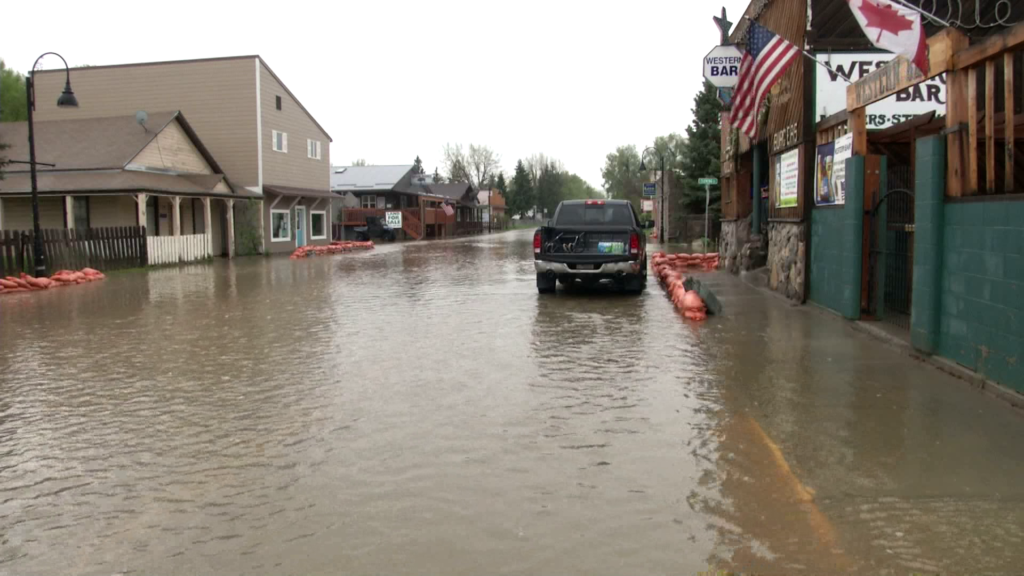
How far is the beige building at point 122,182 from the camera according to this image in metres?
27.7

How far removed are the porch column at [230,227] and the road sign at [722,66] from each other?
22.3 meters

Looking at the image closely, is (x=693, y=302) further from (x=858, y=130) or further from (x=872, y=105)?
(x=872, y=105)

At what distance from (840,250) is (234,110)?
100 ft

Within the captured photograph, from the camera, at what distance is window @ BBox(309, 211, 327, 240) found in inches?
1687

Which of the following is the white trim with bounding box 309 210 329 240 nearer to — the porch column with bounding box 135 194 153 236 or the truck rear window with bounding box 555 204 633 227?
the porch column with bounding box 135 194 153 236

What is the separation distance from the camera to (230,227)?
33.6 metres

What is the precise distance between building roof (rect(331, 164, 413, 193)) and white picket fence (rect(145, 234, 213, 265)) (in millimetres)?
34174

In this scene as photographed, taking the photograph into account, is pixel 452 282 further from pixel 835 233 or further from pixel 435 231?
pixel 435 231

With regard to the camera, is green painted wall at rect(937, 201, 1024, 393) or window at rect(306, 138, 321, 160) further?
window at rect(306, 138, 321, 160)

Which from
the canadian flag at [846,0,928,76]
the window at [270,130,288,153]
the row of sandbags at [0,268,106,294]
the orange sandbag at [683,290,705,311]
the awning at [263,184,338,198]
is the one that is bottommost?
the orange sandbag at [683,290,705,311]

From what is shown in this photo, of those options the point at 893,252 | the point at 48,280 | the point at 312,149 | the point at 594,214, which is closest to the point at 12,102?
the point at 312,149

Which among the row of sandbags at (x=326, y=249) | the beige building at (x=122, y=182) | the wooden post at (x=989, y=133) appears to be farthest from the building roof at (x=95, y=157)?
the wooden post at (x=989, y=133)

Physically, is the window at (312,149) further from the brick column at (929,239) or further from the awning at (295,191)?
the brick column at (929,239)

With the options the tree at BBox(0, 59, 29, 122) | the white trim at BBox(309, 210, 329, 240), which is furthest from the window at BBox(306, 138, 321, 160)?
the tree at BBox(0, 59, 29, 122)
